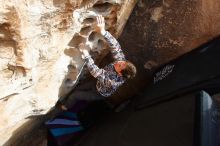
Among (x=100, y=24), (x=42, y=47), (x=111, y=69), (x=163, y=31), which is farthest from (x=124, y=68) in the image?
(x=42, y=47)

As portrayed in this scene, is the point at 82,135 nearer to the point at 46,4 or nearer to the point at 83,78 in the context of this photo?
the point at 83,78

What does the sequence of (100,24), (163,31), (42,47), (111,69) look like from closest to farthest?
(42,47), (100,24), (111,69), (163,31)

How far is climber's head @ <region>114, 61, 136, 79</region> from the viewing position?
8.71 ft

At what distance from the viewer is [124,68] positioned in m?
2.70

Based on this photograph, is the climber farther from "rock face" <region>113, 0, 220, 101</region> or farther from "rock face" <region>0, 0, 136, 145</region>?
A: "rock face" <region>113, 0, 220, 101</region>

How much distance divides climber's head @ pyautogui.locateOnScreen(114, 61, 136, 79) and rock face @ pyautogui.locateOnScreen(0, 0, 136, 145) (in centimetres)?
19

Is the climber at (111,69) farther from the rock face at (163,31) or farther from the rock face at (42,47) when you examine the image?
the rock face at (163,31)

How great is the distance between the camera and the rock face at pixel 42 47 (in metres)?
1.96

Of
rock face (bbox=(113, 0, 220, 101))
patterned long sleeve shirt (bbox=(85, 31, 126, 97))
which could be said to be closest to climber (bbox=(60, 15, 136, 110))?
patterned long sleeve shirt (bbox=(85, 31, 126, 97))

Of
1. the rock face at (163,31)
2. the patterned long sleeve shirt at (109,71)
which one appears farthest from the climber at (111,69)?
the rock face at (163,31)

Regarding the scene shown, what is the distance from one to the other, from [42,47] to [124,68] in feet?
2.27

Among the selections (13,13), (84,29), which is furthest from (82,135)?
(13,13)

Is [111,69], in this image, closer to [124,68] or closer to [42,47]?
[124,68]

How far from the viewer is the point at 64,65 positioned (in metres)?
2.51
